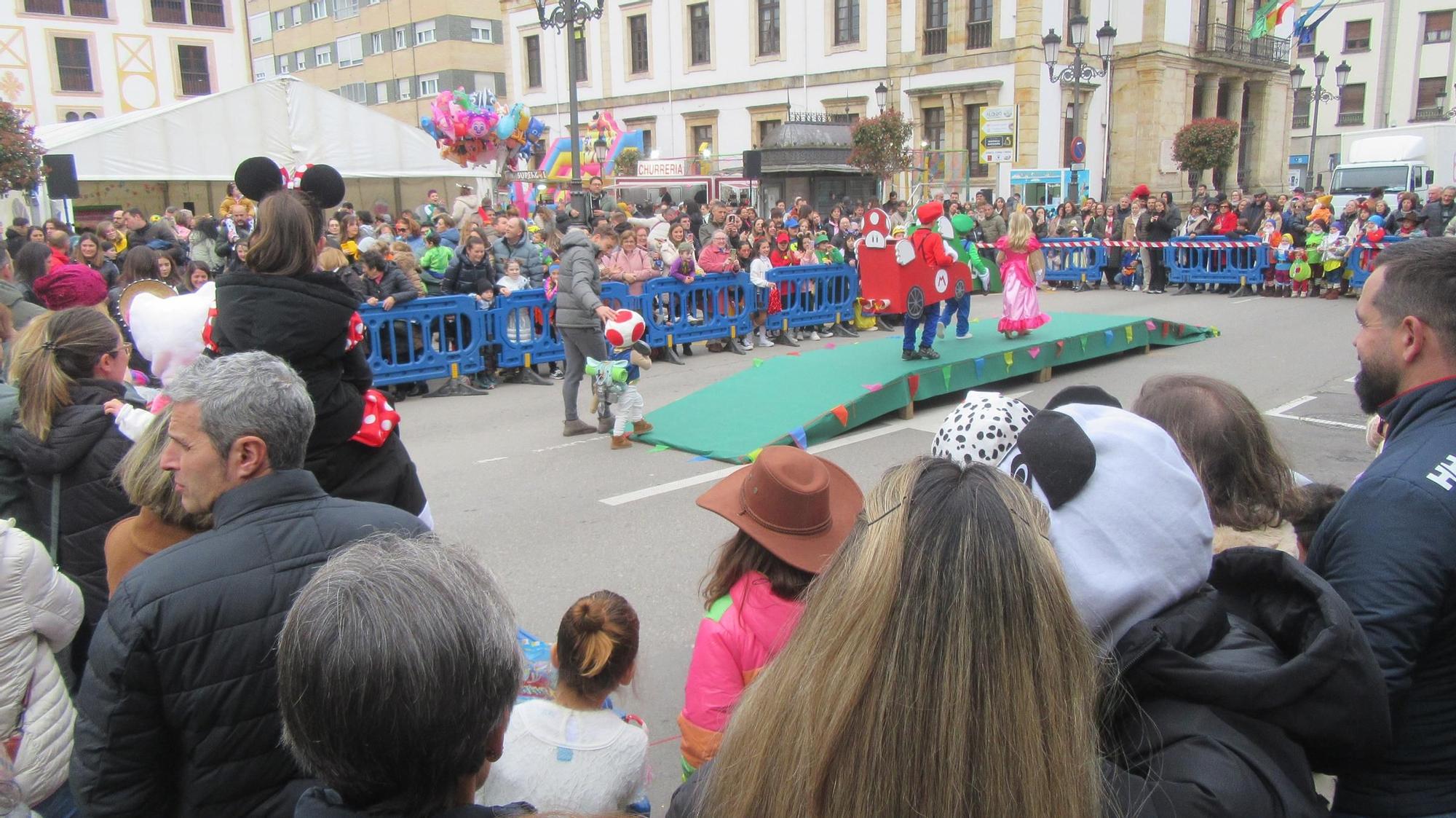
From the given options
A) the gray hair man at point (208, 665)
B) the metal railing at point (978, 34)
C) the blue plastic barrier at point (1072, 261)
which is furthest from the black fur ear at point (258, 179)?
the metal railing at point (978, 34)

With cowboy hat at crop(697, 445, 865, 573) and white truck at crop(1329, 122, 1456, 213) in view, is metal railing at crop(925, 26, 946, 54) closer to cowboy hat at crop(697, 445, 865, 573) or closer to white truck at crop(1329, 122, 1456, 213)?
white truck at crop(1329, 122, 1456, 213)

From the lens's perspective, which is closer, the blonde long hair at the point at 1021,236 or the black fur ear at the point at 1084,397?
the black fur ear at the point at 1084,397

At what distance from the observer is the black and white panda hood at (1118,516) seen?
143cm

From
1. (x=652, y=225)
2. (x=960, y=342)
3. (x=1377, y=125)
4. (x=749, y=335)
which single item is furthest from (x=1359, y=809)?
(x=1377, y=125)

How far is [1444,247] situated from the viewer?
7.28 ft

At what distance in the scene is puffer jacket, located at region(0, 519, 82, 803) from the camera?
2.56 meters

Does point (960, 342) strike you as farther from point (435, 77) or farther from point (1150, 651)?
point (435, 77)

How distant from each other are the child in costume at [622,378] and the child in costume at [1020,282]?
4558 millimetres

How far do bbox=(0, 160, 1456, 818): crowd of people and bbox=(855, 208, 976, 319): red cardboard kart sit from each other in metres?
7.41

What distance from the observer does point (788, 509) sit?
2434 millimetres

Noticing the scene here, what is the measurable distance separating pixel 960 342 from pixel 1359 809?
958 centimetres

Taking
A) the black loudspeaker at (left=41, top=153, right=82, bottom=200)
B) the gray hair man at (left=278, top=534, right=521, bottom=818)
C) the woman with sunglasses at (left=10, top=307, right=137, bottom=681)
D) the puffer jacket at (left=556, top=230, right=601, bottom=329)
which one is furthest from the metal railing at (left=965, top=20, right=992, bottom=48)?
the gray hair man at (left=278, top=534, right=521, bottom=818)

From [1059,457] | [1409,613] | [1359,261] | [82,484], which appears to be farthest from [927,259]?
[1359,261]

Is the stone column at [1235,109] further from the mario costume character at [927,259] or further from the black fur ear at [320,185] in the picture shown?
the black fur ear at [320,185]
